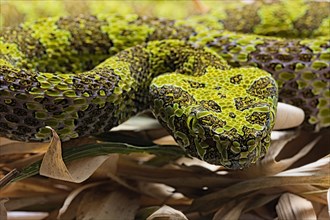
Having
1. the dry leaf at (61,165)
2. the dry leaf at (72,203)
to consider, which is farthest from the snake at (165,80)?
the dry leaf at (72,203)

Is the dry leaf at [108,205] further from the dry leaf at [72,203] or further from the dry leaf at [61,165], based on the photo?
the dry leaf at [61,165]

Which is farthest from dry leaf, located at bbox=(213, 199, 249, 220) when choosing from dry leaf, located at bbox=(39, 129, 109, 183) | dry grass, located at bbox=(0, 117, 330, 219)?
dry leaf, located at bbox=(39, 129, 109, 183)

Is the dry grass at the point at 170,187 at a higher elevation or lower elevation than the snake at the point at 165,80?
lower

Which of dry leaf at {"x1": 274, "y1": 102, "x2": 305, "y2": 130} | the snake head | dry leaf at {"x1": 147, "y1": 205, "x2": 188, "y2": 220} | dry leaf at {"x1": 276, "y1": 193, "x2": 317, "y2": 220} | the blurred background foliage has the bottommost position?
dry leaf at {"x1": 276, "y1": 193, "x2": 317, "y2": 220}

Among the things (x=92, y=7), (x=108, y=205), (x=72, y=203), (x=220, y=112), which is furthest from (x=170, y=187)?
(x=92, y=7)

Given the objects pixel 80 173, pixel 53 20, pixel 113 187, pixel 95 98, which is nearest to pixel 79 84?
pixel 95 98

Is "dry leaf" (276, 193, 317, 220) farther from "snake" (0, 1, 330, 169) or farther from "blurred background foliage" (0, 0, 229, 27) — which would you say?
"blurred background foliage" (0, 0, 229, 27)

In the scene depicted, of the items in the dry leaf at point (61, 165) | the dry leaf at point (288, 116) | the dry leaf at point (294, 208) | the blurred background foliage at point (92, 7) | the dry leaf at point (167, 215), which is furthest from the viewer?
the blurred background foliage at point (92, 7)
